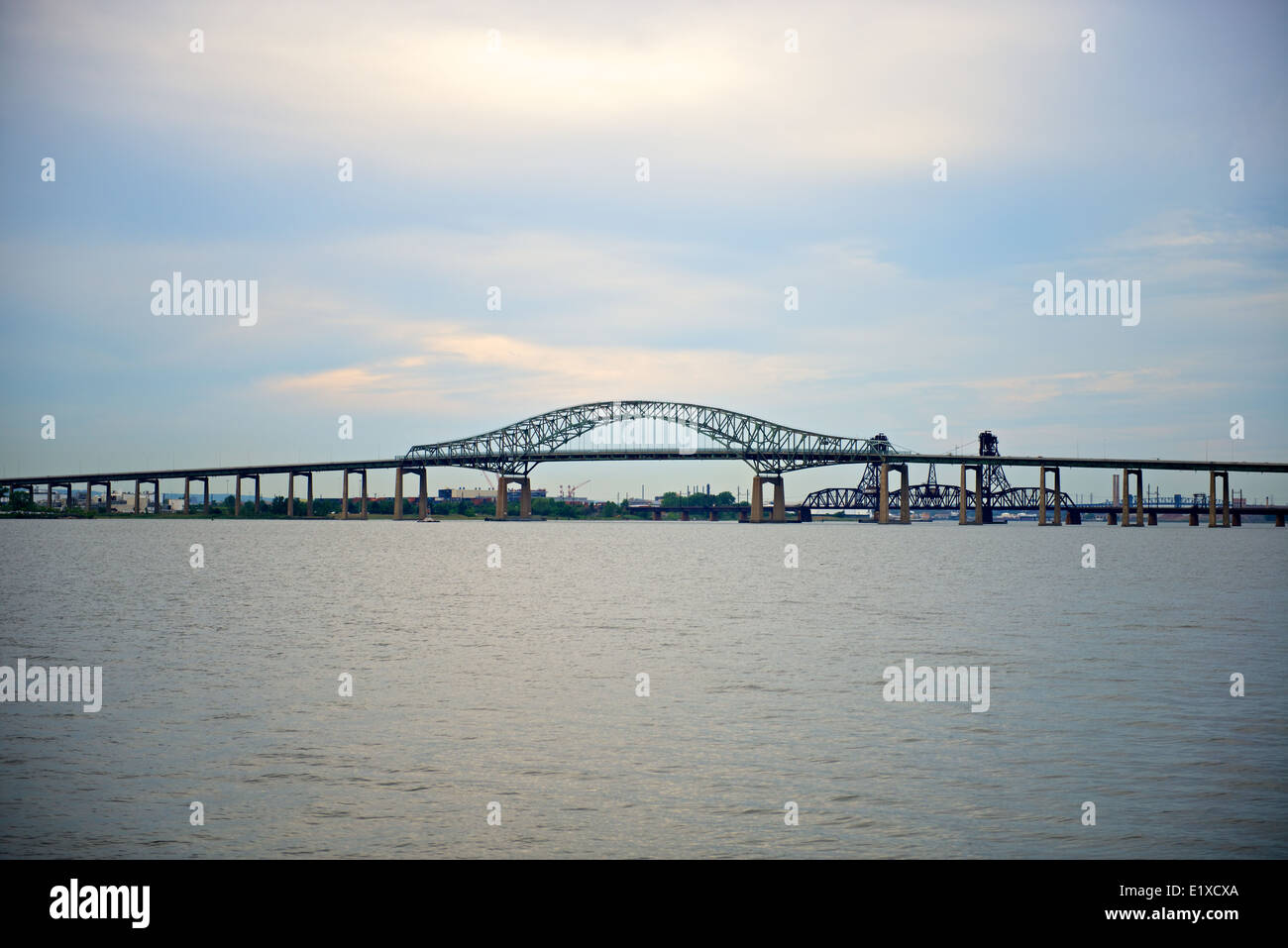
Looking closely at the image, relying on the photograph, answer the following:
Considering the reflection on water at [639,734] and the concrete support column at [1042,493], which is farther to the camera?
the concrete support column at [1042,493]

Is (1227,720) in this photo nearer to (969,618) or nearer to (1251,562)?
(969,618)

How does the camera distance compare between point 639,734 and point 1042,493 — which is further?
point 1042,493

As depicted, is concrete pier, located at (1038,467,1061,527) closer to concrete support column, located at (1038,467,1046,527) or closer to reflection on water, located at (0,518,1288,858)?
concrete support column, located at (1038,467,1046,527)

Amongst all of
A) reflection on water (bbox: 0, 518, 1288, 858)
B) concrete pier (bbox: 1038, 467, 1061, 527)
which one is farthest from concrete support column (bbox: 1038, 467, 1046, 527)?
reflection on water (bbox: 0, 518, 1288, 858)

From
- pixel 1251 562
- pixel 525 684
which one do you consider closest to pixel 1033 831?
pixel 525 684

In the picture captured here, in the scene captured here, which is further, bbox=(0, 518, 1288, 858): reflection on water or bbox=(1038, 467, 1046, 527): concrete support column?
bbox=(1038, 467, 1046, 527): concrete support column

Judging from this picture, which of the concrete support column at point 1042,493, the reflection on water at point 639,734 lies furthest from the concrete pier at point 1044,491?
the reflection on water at point 639,734

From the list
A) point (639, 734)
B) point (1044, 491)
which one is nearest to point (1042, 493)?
point (1044, 491)

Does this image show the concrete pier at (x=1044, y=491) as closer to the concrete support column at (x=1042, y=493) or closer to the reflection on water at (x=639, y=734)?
the concrete support column at (x=1042, y=493)

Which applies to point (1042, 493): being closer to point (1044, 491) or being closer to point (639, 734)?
point (1044, 491)
